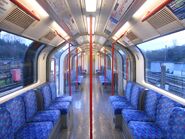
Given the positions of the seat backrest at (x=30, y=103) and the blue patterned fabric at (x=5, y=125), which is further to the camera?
the seat backrest at (x=30, y=103)

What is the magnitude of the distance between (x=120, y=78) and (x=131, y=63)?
2992 millimetres

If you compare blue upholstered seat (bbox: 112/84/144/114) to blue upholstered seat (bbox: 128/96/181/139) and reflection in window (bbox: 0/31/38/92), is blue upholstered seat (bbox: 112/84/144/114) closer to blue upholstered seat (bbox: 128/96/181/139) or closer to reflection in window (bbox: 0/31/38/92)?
blue upholstered seat (bbox: 128/96/181/139)

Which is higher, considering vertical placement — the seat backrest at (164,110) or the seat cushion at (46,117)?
the seat backrest at (164,110)

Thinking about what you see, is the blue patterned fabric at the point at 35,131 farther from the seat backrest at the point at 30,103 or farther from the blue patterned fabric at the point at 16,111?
the seat backrest at the point at 30,103

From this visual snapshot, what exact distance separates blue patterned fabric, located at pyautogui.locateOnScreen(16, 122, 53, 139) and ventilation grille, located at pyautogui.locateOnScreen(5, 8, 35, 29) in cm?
176

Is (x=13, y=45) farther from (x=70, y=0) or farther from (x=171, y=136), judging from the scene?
(x=171, y=136)

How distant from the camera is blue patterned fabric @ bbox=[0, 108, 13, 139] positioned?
2717 millimetres

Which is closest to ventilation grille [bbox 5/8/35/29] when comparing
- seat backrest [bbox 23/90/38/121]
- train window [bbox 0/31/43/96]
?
train window [bbox 0/31/43/96]

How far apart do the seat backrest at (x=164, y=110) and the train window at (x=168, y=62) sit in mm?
338

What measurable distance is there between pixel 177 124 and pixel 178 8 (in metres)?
1.49

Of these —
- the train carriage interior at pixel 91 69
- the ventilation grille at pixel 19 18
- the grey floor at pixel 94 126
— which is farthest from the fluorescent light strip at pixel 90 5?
the grey floor at pixel 94 126

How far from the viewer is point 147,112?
14.5ft

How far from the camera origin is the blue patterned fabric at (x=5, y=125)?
2717 mm

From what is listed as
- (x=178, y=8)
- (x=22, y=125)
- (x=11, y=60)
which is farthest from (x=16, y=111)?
(x=178, y=8)
